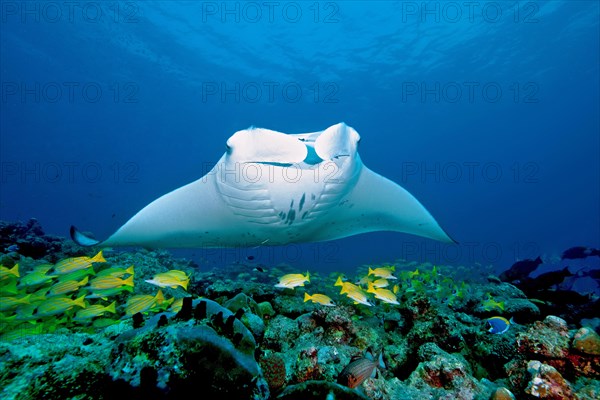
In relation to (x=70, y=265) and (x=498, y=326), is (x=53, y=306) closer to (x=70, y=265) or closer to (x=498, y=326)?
(x=70, y=265)

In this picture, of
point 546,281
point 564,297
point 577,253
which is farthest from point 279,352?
point 577,253

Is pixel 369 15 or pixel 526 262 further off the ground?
pixel 369 15

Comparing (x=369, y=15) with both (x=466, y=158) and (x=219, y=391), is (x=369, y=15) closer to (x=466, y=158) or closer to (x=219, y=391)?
(x=219, y=391)

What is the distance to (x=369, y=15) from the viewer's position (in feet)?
105

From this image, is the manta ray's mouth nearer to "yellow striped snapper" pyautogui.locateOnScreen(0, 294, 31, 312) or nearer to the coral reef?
the coral reef

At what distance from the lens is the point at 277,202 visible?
3.71 m

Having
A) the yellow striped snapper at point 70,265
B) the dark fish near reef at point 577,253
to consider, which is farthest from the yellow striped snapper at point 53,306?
the dark fish near reef at point 577,253

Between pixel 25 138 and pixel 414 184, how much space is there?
105 m

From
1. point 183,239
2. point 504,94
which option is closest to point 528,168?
point 504,94

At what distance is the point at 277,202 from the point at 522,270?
22.2 feet

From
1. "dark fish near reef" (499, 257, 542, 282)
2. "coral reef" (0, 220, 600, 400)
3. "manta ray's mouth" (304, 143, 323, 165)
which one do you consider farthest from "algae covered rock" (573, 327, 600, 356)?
→ "dark fish near reef" (499, 257, 542, 282)

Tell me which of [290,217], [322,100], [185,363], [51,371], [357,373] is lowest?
[357,373]

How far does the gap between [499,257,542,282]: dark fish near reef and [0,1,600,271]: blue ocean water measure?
8.91 meters

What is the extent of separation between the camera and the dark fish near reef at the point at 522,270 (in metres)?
6.93
